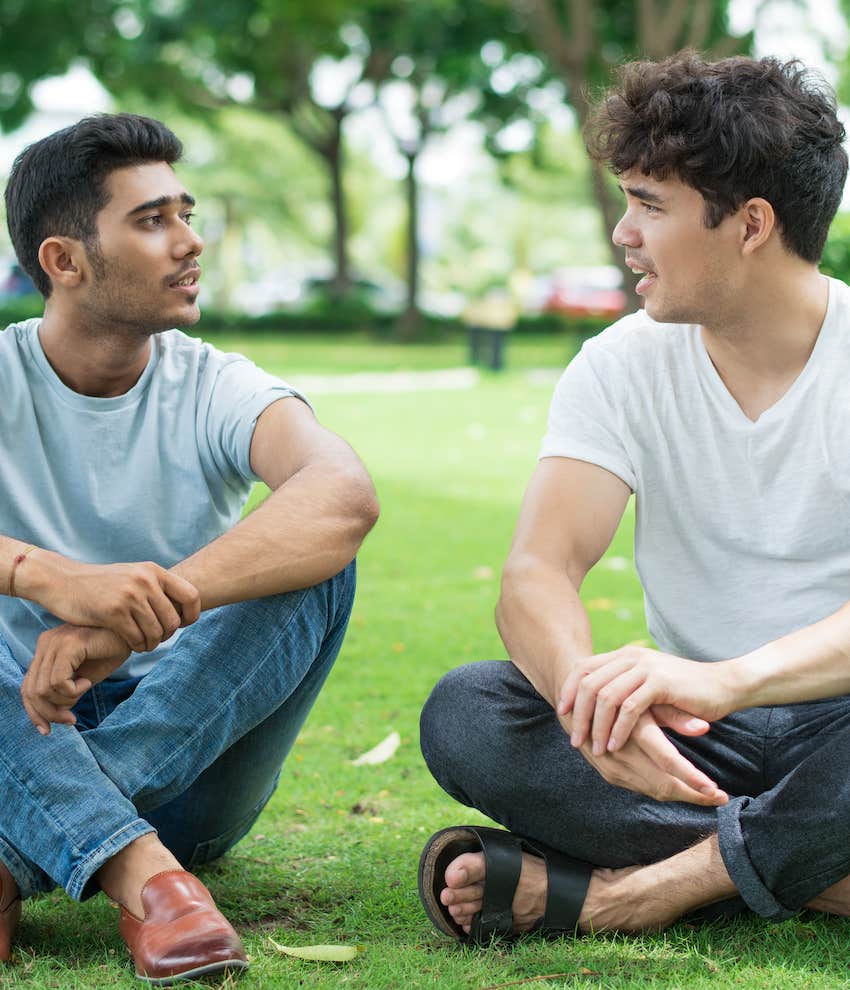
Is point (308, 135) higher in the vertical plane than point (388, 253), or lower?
higher

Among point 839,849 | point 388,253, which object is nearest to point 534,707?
point 839,849

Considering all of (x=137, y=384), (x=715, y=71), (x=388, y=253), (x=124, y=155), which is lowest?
(x=388, y=253)

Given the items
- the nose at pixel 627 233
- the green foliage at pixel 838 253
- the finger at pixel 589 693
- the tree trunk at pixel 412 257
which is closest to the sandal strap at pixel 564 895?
the finger at pixel 589 693

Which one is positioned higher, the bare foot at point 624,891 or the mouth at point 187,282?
the mouth at point 187,282

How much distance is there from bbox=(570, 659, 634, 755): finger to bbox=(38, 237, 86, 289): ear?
153cm

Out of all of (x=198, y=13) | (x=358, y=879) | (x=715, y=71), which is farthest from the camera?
(x=198, y=13)

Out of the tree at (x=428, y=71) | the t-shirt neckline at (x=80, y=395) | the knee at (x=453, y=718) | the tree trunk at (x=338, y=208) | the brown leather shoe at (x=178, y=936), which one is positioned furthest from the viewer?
the tree trunk at (x=338, y=208)

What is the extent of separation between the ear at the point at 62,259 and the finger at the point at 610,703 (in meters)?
1.57

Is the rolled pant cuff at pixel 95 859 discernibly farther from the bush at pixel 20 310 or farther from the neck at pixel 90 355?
the bush at pixel 20 310

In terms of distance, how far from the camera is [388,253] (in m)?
65.1

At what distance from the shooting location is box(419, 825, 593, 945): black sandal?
8.97ft

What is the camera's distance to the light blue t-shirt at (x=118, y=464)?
3102mm

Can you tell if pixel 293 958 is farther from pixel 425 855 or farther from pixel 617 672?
pixel 617 672

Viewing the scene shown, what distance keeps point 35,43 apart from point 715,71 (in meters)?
23.5
